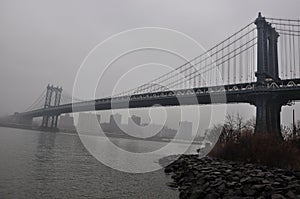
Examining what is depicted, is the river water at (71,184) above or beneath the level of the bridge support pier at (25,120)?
beneath

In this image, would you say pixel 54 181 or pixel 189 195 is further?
pixel 54 181

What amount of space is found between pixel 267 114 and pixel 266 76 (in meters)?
3.84

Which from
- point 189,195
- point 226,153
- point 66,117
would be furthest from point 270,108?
point 66,117

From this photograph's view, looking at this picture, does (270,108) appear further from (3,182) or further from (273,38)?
(3,182)

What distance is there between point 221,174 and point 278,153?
4.55 meters

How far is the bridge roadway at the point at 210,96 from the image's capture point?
25.2m

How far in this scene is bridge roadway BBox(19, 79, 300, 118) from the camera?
82.5 feet

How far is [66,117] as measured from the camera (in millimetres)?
82688

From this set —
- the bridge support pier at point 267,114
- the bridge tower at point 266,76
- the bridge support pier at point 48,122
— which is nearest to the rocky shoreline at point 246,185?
the bridge tower at point 266,76

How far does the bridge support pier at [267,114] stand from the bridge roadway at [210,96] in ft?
1.33

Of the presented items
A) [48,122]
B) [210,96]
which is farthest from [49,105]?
[210,96]

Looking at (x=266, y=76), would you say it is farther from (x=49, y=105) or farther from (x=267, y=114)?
(x=49, y=105)

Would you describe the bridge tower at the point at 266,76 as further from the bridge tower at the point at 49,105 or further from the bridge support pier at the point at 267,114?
the bridge tower at the point at 49,105

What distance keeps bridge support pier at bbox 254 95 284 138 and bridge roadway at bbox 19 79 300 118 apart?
406 millimetres
